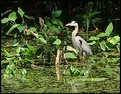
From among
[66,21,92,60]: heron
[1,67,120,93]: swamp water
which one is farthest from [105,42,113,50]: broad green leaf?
[1,67,120,93]: swamp water

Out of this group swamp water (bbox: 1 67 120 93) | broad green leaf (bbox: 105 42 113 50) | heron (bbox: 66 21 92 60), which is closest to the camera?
swamp water (bbox: 1 67 120 93)

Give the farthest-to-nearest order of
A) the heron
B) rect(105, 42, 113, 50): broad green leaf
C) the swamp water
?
the heron < rect(105, 42, 113, 50): broad green leaf < the swamp water

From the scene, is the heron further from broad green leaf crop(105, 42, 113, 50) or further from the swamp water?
the swamp water

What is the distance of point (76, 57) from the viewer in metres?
5.08

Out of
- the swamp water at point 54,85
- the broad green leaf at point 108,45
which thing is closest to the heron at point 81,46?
the broad green leaf at point 108,45

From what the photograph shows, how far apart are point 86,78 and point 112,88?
0.44 metres

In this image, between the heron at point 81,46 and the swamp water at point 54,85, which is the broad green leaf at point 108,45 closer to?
the heron at point 81,46

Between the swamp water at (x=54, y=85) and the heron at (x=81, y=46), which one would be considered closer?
the swamp water at (x=54, y=85)

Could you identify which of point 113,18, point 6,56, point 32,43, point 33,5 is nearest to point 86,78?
point 6,56

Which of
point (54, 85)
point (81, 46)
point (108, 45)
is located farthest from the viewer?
point (81, 46)

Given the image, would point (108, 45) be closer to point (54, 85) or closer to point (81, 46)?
point (81, 46)

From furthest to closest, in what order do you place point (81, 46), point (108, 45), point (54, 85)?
point (81, 46)
point (108, 45)
point (54, 85)

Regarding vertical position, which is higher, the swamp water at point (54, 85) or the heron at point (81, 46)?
the heron at point (81, 46)

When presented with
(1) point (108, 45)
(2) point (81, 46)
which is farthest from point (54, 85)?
(2) point (81, 46)
